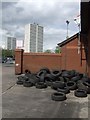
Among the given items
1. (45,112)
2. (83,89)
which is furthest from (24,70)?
(45,112)

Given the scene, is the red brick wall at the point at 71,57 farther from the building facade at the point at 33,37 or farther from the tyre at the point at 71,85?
the building facade at the point at 33,37

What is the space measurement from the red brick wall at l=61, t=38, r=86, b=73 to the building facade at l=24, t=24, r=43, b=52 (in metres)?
52.1

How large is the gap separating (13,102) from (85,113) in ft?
10.6

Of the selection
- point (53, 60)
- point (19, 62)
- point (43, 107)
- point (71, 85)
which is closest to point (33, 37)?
point (19, 62)

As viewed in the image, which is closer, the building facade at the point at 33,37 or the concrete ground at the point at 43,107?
the concrete ground at the point at 43,107

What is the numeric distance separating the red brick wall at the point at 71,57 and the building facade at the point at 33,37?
52133mm

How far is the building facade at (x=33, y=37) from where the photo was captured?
8337 centimetres

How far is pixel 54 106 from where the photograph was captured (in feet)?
36.6

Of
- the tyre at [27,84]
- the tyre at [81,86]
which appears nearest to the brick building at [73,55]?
the tyre at [27,84]

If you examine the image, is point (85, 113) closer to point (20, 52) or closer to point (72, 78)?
point (72, 78)

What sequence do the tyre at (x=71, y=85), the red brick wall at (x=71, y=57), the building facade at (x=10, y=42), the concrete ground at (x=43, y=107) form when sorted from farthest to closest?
the building facade at (x=10, y=42)
the red brick wall at (x=71, y=57)
the tyre at (x=71, y=85)
the concrete ground at (x=43, y=107)

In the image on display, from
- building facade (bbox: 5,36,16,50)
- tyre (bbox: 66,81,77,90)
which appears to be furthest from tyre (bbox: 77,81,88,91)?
building facade (bbox: 5,36,16,50)

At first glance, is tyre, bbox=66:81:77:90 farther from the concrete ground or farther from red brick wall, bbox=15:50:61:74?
red brick wall, bbox=15:50:61:74

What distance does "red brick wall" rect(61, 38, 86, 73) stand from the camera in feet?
89.3
